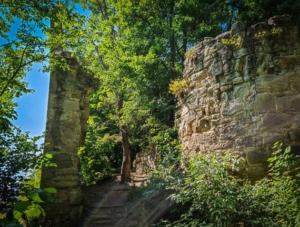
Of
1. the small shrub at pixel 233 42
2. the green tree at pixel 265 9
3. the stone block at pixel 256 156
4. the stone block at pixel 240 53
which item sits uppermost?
the green tree at pixel 265 9

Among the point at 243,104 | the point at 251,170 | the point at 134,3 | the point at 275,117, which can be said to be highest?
the point at 134,3

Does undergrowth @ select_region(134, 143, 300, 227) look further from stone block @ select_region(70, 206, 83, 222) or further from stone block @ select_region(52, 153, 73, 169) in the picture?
stone block @ select_region(52, 153, 73, 169)

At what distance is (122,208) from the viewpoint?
25.3 feet

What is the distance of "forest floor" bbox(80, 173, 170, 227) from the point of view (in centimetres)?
594

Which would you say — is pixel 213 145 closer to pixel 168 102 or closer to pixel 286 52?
pixel 286 52

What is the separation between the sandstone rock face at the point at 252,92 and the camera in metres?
5.07

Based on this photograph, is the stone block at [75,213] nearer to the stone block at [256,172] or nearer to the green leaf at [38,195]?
the stone block at [256,172]

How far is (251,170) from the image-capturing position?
5.05 metres

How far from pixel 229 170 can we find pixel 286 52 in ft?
9.99

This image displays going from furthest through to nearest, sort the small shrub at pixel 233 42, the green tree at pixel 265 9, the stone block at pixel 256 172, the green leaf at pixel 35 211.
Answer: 1. the green tree at pixel 265 9
2. the small shrub at pixel 233 42
3. the stone block at pixel 256 172
4. the green leaf at pixel 35 211

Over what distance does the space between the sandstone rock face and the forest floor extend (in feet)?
6.18

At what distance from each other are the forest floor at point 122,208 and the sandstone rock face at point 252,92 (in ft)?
6.18

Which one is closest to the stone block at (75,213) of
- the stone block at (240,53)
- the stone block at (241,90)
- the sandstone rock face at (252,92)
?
the sandstone rock face at (252,92)

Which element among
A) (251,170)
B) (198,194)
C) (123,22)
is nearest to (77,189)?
(198,194)
